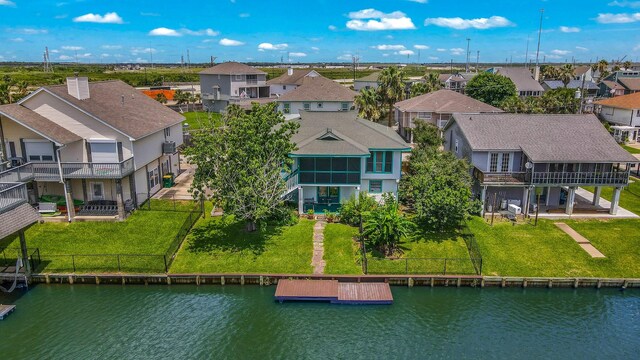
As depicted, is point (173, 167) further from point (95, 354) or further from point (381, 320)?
point (381, 320)

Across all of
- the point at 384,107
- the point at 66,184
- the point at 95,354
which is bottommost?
the point at 95,354

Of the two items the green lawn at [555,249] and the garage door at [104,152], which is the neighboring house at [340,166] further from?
the garage door at [104,152]

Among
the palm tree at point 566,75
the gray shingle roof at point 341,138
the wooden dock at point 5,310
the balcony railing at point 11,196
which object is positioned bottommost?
the wooden dock at point 5,310

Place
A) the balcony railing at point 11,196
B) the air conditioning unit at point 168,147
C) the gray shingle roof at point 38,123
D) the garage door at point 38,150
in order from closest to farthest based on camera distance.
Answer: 1. the balcony railing at point 11,196
2. the gray shingle roof at point 38,123
3. the garage door at point 38,150
4. the air conditioning unit at point 168,147

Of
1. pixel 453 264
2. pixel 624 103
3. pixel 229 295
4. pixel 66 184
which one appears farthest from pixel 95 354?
pixel 624 103

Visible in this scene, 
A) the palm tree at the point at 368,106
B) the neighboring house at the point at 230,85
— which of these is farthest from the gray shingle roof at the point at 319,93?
the neighboring house at the point at 230,85

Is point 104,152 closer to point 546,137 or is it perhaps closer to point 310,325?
point 310,325

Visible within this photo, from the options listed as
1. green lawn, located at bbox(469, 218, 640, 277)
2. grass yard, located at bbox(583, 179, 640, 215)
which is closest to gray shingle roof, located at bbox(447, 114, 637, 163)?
grass yard, located at bbox(583, 179, 640, 215)
